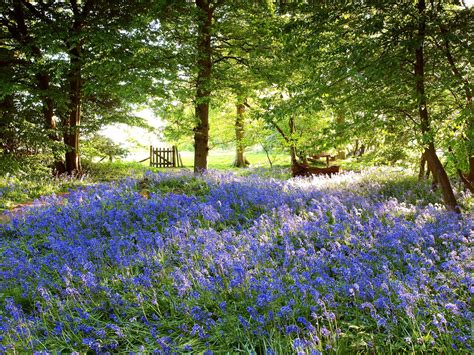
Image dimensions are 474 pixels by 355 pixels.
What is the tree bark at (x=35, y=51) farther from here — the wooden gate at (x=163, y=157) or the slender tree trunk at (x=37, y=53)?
the wooden gate at (x=163, y=157)

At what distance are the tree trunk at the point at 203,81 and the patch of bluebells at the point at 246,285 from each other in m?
6.52

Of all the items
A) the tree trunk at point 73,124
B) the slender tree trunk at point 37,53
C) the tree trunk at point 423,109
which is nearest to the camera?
the tree trunk at point 423,109

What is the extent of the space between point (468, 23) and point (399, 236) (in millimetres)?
3056

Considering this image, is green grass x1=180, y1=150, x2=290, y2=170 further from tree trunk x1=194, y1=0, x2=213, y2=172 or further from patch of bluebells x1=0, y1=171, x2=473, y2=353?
patch of bluebells x1=0, y1=171, x2=473, y2=353

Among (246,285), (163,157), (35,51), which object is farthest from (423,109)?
(163,157)

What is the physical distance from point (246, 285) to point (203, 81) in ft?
30.1

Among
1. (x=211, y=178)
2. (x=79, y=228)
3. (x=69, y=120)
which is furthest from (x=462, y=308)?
(x=69, y=120)

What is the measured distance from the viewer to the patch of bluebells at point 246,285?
9.39 ft

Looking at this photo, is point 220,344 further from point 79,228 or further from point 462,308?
point 79,228

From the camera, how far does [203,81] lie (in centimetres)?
1177

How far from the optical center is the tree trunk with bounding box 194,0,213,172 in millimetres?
11609

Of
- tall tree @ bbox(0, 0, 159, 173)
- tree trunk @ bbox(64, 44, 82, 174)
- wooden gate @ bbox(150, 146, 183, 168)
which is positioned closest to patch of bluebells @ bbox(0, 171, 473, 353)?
tall tree @ bbox(0, 0, 159, 173)

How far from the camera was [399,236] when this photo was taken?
165 inches

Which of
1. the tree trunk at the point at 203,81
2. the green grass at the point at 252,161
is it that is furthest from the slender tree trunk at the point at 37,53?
the green grass at the point at 252,161
